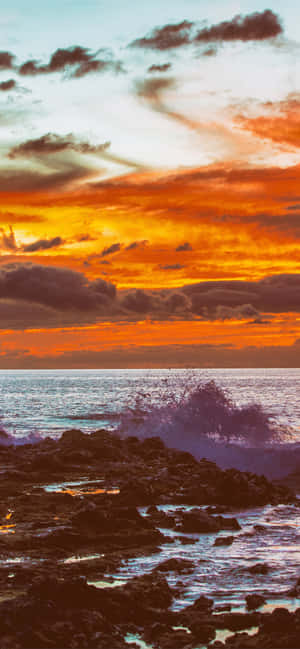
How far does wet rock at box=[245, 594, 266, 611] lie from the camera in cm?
1087

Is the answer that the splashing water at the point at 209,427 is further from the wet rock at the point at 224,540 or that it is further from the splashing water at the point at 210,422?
the wet rock at the point at 224,540

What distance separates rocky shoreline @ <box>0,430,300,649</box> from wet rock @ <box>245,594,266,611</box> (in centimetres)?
2

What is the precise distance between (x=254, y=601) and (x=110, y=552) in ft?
14.2

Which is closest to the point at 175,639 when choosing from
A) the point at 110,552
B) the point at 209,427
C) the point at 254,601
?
the point at 254,601

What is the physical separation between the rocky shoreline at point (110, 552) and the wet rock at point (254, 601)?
0.02m

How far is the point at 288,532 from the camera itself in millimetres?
16547

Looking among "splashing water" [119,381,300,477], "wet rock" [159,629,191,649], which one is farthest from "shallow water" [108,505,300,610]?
"splashing water" [119,381,300,477]

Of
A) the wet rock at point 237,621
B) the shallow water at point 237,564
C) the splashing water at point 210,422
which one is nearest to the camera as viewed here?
the wet rock at point 237,621

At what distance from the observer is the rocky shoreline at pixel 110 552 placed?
955 centimetres

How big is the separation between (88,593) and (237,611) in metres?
2.50

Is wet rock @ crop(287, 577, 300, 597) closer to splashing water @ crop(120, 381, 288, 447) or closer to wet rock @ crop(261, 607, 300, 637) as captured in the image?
wet rock @ crop(261, 607, 300, 637)

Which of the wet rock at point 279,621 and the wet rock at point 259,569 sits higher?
the wet rock at point 279,621

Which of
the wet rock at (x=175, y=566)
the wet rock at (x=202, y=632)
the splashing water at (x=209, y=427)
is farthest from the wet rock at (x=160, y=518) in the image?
the splashing water at (x=209, y=427)

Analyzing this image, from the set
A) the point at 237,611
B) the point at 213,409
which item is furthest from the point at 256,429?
the point at 237,611
